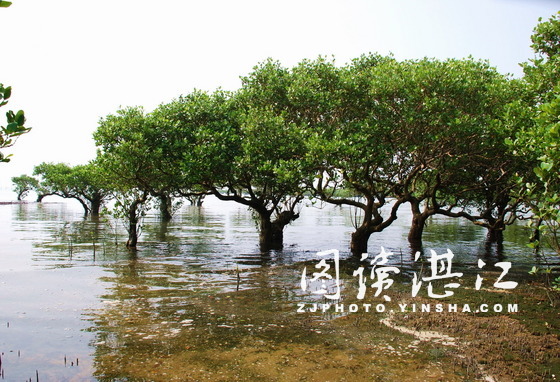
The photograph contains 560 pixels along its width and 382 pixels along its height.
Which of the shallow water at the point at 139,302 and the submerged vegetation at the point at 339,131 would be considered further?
the submerged vegetation at the point at 339,131

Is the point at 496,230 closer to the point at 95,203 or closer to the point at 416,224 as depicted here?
the point at 416,224

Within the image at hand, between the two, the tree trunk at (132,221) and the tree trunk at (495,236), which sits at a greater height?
the tree trunk at (132,221)

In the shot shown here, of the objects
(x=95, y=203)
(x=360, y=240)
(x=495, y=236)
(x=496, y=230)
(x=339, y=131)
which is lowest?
(x=495, y=236)

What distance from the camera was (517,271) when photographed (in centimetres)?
1978

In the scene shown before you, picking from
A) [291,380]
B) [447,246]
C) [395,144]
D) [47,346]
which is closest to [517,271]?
[395,144]

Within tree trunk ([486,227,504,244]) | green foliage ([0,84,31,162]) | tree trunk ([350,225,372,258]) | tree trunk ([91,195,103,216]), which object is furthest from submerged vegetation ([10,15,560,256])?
tree trunk ([91,195,103,216])

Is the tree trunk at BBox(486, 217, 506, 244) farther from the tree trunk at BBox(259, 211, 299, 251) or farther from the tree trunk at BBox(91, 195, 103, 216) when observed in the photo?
the tree trunk at BBox(91, 195, 103, 216)

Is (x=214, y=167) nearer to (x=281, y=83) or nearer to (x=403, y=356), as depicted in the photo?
(x=281, y=83)

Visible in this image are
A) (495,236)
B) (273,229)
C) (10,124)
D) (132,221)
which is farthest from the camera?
(495,236)

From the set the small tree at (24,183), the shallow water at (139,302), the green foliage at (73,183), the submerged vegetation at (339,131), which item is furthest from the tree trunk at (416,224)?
the small tree at (24,183)

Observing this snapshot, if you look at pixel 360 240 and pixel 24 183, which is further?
pixel 24 183

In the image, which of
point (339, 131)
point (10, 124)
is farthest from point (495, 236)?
point (10, 124)

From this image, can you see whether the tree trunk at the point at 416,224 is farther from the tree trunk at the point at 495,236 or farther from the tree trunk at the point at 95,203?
the tree trunk at the point at 95,203

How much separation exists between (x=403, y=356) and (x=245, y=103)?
1787 cm
